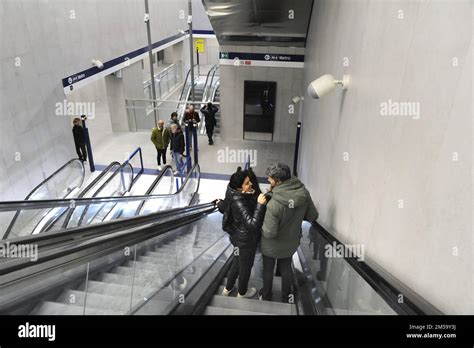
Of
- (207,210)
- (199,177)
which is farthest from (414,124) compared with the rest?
(199,177)

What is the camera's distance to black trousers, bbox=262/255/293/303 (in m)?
3.55

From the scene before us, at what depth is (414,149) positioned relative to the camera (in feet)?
6.69

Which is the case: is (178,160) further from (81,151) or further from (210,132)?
(210,132)

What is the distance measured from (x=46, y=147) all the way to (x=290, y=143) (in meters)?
7.51

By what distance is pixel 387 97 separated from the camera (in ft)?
8.38

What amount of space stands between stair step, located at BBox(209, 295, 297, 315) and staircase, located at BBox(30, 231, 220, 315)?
40 centimetres

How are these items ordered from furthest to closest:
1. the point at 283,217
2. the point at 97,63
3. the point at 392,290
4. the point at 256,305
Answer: the point at 97,63 → the point at 256,305 → the point at 283,217 → the point at 392,290

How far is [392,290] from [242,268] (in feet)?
6.02

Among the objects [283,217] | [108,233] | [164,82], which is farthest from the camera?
[164,82]

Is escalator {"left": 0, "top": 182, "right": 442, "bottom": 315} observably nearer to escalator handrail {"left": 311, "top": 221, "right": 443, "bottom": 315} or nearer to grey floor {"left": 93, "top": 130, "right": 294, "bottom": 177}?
escalator handrail {"left": 311, "top": 221, "right": 443, "bottom": 315}

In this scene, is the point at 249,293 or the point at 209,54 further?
the point at 209,54

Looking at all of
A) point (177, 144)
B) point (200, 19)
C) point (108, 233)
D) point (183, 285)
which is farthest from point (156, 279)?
point (200, 19)

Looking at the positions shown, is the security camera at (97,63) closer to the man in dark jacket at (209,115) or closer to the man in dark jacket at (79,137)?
the man in dark jacket at (79,137)
